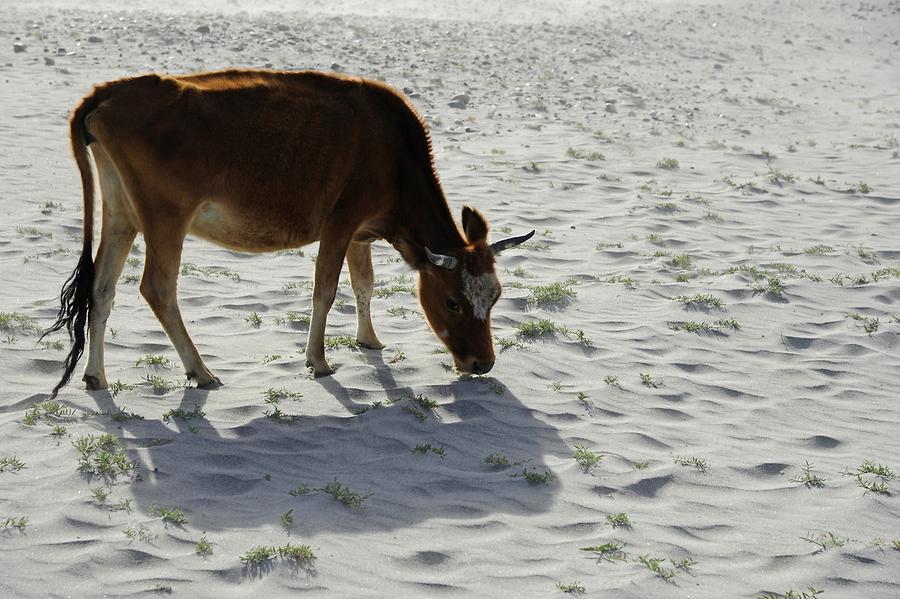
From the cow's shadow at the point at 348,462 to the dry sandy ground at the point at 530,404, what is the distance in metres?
0.02

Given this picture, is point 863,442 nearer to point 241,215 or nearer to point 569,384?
point 569,384

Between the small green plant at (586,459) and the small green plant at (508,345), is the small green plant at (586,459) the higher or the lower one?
the higher one

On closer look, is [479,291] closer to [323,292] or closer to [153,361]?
[323,292]

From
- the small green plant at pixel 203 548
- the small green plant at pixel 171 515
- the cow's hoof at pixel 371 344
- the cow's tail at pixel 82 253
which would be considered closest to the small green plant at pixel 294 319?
the cow's hoof at pixel 371 344

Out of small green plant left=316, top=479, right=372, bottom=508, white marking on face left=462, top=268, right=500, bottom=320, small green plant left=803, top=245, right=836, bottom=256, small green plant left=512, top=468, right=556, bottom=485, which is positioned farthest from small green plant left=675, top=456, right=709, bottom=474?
small green plant left=803, top=245, right=836, bottom=256

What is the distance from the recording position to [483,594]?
176 inches

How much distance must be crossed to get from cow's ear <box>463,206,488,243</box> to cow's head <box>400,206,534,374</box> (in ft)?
0.34

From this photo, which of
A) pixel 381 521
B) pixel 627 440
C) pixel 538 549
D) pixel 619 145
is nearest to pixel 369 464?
pixel 381 521

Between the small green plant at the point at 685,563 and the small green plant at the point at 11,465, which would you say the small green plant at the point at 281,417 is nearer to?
the small green plant at the point at 11,465

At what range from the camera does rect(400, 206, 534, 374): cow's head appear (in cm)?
690

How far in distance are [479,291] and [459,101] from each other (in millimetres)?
10504

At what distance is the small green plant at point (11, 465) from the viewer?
529cm

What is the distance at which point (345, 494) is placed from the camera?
17.3 ft

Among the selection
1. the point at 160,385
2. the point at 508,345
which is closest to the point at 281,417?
the point at 160,385
